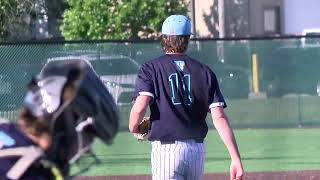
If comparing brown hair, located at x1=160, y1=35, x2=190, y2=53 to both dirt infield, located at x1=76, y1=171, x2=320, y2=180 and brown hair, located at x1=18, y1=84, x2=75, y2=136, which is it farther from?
dirt infield, located at x1=76, y1=171, x2=320, y2=180

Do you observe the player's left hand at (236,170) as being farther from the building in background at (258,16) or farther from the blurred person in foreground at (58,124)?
the building in background at (258,16)

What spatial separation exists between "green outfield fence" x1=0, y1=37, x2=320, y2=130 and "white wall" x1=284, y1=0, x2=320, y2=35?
2365 cm

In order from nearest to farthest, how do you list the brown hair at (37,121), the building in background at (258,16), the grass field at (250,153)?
the brown hair at (37,121), the grass field at (250,153), the building in background at (258,16)

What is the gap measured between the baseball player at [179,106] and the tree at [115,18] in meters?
22.9

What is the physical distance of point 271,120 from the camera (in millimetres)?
14266

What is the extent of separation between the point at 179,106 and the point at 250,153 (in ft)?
24.8

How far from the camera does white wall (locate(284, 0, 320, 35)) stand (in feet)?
125

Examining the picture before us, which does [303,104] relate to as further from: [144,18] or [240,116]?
[144,18]

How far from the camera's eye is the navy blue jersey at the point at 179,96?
674 cm

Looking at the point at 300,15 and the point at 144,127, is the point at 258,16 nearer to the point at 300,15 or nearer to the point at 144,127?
the point at 300,15

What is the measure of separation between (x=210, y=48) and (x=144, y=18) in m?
A: 16.6

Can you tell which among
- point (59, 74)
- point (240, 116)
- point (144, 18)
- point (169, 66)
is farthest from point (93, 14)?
point (59, 74)

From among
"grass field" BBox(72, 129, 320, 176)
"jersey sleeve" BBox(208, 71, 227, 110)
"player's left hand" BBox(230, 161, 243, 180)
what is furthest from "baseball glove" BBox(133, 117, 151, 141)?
"grass field" BBox(72, 129, 320, 176)

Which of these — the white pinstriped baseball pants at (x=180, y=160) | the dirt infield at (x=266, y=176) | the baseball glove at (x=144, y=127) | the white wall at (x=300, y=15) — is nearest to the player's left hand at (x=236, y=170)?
the white pinstriped baseball pants at (x=180, y=160)
